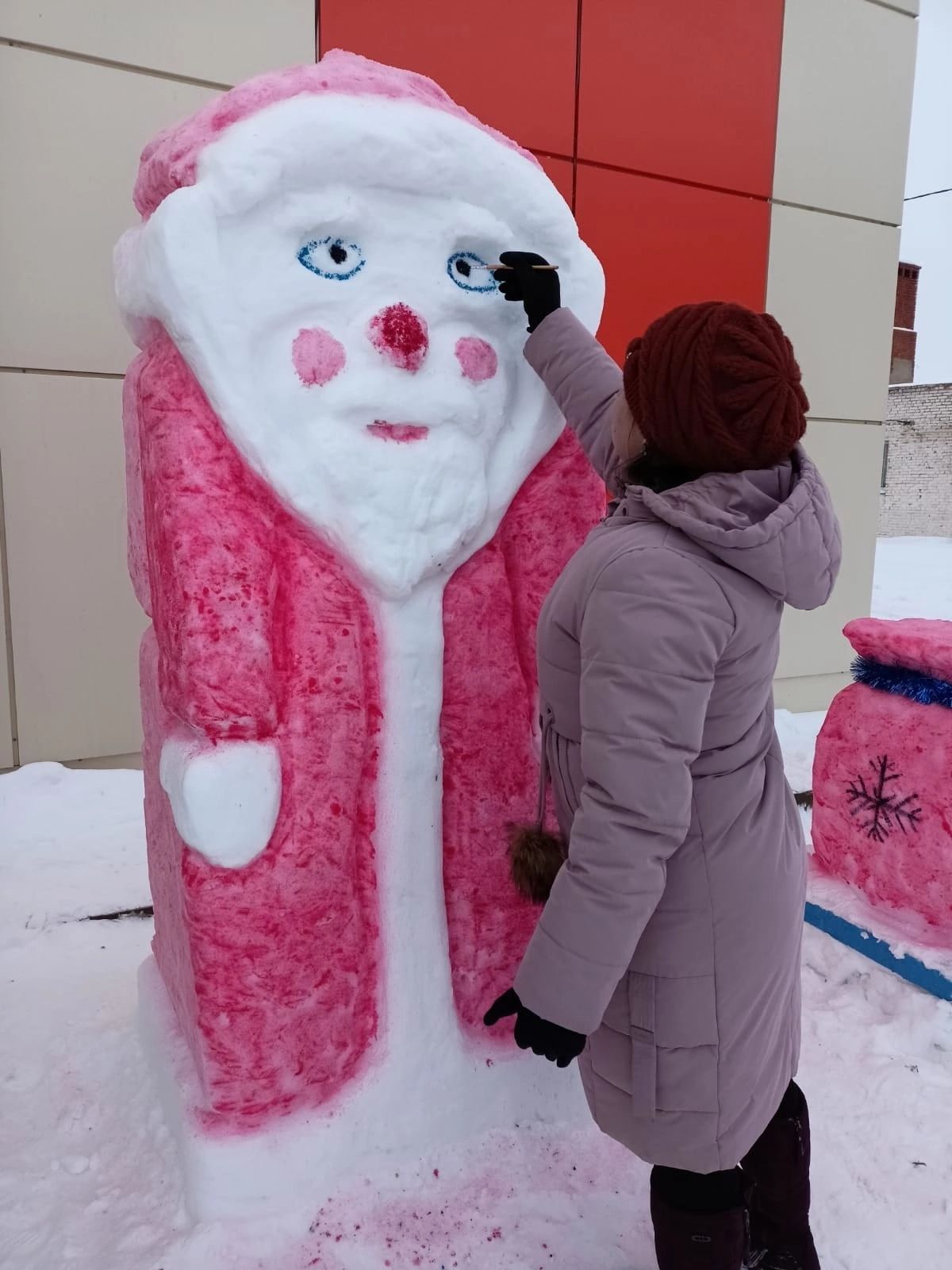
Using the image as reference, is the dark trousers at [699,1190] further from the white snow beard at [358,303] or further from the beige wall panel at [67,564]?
the beige wall panel at [67,564]

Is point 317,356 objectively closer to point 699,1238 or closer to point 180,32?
point 699,1238

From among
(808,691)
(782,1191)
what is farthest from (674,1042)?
(808,691)

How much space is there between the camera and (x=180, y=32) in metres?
3.17

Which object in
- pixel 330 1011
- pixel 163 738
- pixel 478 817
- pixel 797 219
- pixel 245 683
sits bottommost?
pixel 330 1011

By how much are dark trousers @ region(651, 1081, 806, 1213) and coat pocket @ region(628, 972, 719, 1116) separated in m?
0.15

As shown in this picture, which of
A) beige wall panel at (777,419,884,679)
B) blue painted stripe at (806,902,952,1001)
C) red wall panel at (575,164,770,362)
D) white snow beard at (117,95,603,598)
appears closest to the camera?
white snow beard at (117,95,603,598)

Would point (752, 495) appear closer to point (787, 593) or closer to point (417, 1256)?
point (787, 593)

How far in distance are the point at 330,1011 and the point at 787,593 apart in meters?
0.98

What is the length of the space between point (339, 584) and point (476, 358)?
432mm

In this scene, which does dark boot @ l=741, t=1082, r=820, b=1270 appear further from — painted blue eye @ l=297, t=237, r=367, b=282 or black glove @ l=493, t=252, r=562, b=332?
painted blue eye @ l=297, t=237, r=367, b=282

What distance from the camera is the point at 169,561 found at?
55.2 inches

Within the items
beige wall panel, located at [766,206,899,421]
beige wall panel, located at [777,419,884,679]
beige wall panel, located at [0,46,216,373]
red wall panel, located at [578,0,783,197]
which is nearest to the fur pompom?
beige wall panel, located at [0,46,216,373]

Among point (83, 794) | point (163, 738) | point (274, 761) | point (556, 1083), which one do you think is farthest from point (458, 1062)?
point (83, 794)

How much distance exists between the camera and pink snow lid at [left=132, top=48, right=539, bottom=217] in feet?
4.73
